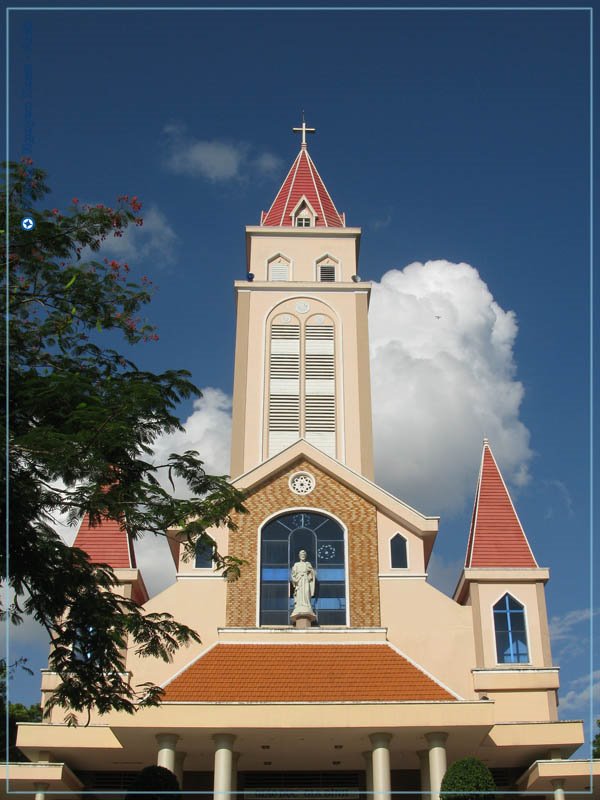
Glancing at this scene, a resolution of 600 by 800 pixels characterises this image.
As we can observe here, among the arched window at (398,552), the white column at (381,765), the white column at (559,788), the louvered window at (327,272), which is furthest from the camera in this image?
the louvered window at (327,272)

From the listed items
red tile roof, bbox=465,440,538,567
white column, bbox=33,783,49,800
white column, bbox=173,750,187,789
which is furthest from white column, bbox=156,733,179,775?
red tile roof, bbox=465,440,538,567

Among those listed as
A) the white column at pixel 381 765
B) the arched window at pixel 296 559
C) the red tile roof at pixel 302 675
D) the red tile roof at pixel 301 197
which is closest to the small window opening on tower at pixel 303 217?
the red tile roof at pixel 301 197

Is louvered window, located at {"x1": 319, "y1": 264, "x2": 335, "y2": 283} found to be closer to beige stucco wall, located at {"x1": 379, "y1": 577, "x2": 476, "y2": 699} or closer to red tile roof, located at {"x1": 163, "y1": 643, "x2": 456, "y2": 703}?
beige stucco wall, located at {"x1": 379, "y1": 577, "x2": 476, "y2": 699}

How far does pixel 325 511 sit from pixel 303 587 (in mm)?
2828

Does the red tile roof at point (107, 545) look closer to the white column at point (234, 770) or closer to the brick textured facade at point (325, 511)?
the brick textured facade at point (325, 511)

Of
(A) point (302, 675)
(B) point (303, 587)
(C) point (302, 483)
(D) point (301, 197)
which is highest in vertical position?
(D) point (301, 197)

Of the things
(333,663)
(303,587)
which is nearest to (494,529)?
(303,587)

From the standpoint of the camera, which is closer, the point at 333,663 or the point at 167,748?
the point at 167,748

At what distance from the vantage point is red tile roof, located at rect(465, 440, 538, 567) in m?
28.1

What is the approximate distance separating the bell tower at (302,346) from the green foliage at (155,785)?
13.6 metres

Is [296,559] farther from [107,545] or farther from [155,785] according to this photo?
[155,785]

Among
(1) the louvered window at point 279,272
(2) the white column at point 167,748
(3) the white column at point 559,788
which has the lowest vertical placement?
(3) the white column at point 559,788

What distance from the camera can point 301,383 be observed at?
34625 mm

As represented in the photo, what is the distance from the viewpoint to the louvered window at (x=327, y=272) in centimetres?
3809
